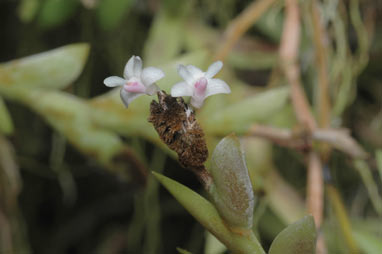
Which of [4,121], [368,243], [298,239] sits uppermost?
[4,121]

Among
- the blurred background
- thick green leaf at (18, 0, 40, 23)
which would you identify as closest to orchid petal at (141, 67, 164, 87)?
the blurred background

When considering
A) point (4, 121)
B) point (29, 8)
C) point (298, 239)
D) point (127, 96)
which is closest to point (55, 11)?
point (29, 8)

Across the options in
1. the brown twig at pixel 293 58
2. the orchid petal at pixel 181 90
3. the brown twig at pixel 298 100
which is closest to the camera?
the orchid petal at pixel 181 90

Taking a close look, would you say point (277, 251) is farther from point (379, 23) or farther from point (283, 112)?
point (379, 23)

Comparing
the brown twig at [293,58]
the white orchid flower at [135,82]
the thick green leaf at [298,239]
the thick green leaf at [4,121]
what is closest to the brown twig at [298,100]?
the brown twig at [293,58]

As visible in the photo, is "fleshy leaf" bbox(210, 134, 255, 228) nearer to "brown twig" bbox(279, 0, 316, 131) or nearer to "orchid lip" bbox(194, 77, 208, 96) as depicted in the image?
"orchid lip" bbox(194, 77, 208, 96)

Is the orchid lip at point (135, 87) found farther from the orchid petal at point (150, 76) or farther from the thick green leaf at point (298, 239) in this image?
the thick green leaf at point (298, 239)

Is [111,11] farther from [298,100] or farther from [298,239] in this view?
[298,239]
